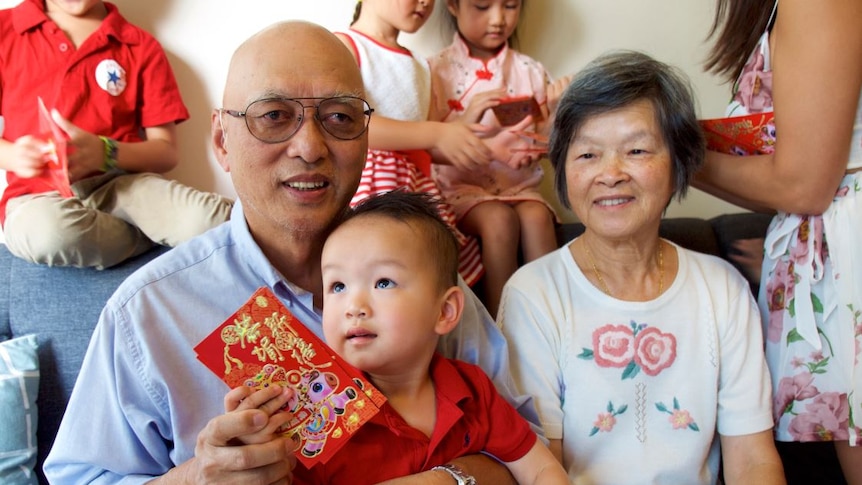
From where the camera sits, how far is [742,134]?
156 centimetres

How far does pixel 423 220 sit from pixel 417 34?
4.15 ft

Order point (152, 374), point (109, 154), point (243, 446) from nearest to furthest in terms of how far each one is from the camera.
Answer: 1. point (243, 446)
2. point (152, 374)
3. point (109, 154)

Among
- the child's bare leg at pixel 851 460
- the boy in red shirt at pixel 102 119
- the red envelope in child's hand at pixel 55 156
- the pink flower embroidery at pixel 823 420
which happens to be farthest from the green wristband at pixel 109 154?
the child's bare leg at pixel 851 460

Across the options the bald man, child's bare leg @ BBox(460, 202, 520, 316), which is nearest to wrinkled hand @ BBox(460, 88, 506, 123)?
child's bare leg @ BBox(460, 202, 520, 316)

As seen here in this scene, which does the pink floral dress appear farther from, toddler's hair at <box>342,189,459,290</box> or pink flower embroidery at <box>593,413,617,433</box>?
toddler's hair at <box>342,189,459,290</box>

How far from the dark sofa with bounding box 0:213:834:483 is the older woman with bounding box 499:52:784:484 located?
3.59 ft

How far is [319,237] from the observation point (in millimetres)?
1261

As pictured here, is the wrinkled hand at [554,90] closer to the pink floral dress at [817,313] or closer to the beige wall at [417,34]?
the beige wall at [417,34]

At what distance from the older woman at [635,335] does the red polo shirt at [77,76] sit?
1.30 metres

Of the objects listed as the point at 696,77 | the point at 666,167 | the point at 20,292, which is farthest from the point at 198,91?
the point at 696,77

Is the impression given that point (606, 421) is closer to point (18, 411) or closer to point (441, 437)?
point (441, 437)

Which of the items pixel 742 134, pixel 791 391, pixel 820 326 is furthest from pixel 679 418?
pixel 742 134

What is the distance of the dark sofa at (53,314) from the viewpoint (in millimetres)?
1700

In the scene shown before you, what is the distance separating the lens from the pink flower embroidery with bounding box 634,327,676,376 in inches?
57.1
